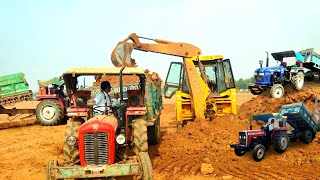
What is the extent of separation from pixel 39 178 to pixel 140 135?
246 centimetres

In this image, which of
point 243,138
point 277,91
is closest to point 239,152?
point 243,138

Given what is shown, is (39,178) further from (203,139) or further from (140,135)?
(203,139)

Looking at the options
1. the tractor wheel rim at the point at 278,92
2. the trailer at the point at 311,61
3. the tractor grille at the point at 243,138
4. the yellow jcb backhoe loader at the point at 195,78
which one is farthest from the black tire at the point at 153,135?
the trailer at the point at 311,61

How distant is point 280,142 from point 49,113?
10.8 meters

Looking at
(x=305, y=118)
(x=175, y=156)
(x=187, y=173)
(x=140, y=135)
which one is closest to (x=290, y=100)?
(x=305, y=118)

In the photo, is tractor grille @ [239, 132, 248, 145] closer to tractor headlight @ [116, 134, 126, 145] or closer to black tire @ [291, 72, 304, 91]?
tractor headlight @ [116, 134, 126, 145]

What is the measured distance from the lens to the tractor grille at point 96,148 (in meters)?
5.87

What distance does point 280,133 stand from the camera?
8.99 m

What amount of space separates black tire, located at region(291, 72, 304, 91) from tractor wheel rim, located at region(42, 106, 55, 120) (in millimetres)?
Answer: 10722

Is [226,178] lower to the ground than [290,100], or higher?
lower

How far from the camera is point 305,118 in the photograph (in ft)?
31.4

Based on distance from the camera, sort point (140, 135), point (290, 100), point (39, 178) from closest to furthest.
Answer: point (140, 135), point (39, 178), point (290, 100)

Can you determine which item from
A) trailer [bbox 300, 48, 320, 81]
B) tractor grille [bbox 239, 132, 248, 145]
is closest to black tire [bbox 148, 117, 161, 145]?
tractor grille [bbox 239, 132, 248, 145]

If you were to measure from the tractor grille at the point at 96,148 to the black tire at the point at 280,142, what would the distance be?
15.8 feet
